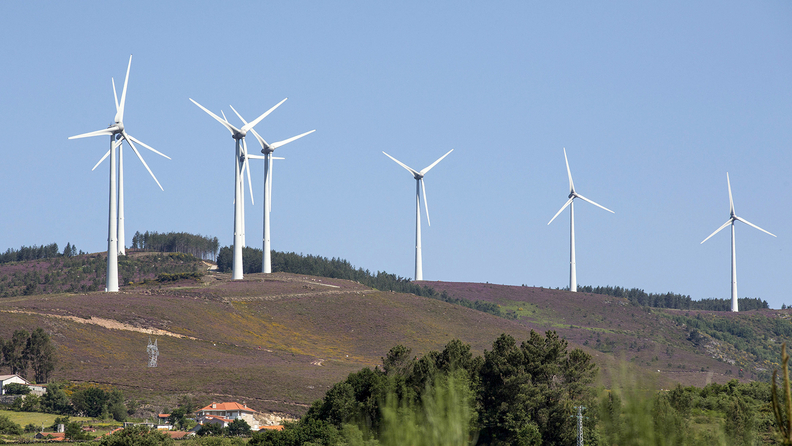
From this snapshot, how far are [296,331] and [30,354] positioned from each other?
46313 millimetres

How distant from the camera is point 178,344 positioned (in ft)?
379

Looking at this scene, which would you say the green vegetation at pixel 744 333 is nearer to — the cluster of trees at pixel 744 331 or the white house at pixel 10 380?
the cluster of trees at pixel 744 331

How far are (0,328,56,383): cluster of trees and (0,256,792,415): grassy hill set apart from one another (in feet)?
6.56

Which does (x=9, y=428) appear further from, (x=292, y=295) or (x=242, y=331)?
(x=292, y=295)

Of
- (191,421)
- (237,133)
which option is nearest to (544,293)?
(237,133)

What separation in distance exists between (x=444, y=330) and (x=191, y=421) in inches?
2708

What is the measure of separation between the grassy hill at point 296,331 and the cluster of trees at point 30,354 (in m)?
2.00

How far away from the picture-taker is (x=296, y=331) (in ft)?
444

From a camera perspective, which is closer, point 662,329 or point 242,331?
point 242,331

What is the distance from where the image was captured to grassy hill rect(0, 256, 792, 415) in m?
97.9

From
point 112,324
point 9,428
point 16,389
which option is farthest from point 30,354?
point 9,428

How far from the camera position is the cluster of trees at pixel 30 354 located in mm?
97125

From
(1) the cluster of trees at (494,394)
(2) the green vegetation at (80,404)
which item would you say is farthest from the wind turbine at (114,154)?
(1) the cluster of trees at (494,394)

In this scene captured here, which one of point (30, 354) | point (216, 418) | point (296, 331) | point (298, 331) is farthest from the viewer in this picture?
point (298, 331)
